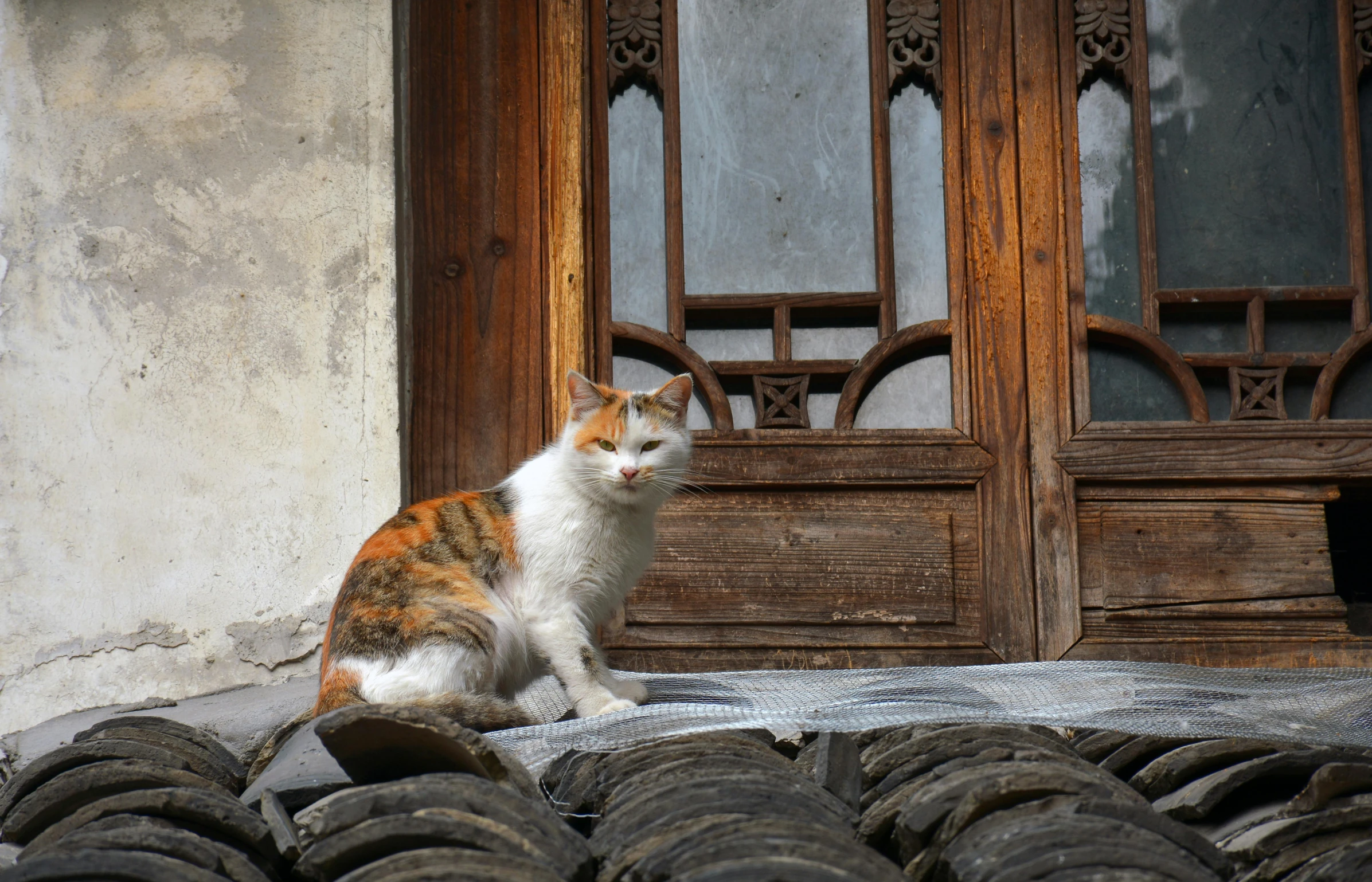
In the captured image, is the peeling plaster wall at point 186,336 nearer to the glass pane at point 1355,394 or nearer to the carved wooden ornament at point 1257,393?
the carved wooden ornament at point 1257,393

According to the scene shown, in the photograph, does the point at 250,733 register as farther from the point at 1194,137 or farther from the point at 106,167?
the point at 1194,137

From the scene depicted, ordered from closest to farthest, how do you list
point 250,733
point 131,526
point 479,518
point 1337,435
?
point 479,518 → point 250,733 → point 131,526 → point 1337,435

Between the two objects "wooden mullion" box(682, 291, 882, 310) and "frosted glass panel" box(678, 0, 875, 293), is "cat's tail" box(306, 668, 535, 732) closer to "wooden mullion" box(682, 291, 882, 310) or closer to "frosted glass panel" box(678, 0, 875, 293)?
"wooden mullion" box(682, 291, 882, 310)

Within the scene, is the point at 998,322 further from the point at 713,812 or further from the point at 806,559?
the point at 713,812

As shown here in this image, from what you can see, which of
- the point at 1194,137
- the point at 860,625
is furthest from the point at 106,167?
the point at 1194,137

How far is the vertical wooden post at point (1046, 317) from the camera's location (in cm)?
334

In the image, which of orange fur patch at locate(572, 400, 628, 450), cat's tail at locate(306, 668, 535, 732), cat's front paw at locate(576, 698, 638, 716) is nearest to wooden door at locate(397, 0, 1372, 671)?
orange fur patch at locate(572, 400, 628, 450)

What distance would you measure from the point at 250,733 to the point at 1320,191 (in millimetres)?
3609

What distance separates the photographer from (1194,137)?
11.6 ft

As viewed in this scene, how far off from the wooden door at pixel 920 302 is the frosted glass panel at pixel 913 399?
0.01 meters

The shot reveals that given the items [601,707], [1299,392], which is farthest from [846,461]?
[1299,392]

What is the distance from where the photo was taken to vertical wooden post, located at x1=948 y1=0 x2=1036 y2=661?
132 inches

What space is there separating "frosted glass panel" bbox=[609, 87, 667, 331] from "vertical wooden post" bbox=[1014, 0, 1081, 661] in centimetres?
116

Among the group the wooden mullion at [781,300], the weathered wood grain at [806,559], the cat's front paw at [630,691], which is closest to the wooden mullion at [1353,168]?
the weathered wood grain at [806,559]
